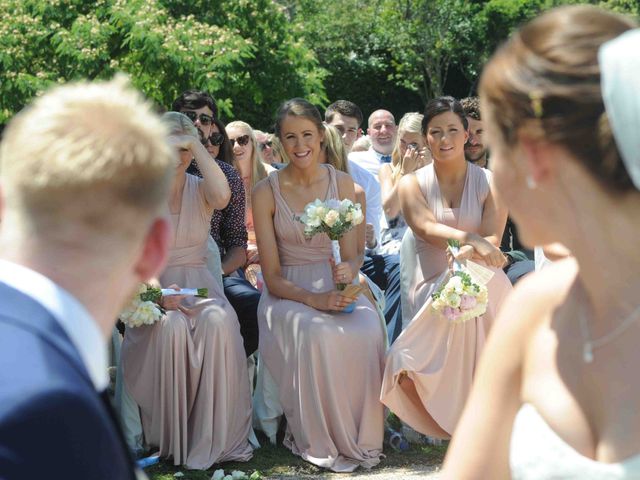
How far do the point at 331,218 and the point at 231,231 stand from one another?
1.22m

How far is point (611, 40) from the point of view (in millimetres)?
1937

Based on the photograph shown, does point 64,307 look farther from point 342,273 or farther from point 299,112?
point 299,112

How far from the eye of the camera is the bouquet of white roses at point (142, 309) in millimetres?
6426

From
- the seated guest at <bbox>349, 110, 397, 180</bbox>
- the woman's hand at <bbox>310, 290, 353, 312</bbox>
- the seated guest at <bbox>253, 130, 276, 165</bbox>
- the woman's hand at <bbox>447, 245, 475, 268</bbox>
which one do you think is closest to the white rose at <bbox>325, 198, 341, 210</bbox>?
the woman's hand at <bbox>310, 290, 353, 312</bbox>

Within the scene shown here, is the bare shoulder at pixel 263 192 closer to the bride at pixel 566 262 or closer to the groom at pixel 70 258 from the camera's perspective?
the bride at pixel 566 262

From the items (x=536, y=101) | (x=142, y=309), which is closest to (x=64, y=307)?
(x=536, y=101)

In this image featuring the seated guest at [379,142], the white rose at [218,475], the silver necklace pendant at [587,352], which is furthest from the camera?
the seated guest at [379,142]

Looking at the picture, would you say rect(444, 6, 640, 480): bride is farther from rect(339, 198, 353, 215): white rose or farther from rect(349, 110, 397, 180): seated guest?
rect(349, 110, 397, 180): seated guest

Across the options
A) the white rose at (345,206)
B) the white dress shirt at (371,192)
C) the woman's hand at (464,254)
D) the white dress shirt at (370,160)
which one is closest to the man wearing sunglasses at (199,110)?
the white rose at (345,206)

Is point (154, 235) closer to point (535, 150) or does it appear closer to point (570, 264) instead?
point (535, 150)

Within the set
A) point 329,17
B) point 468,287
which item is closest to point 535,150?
point 468,287

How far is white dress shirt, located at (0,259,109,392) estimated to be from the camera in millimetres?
1396

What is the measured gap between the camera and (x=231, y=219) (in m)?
7.64

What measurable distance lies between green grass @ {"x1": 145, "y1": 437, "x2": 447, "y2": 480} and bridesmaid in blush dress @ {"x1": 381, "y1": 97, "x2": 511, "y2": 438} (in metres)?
0.19
